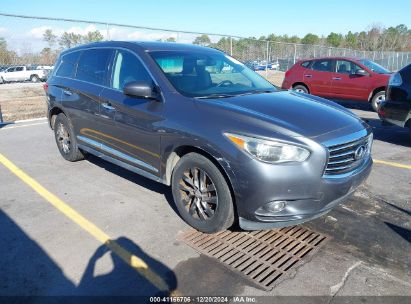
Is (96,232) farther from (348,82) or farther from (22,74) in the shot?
(22,74)

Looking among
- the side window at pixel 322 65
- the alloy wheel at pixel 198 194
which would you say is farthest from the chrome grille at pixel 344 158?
the side window at pixel 322 65

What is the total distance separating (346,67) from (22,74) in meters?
26.4

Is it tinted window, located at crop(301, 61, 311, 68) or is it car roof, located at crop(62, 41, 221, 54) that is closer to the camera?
car roof, located at crop(62, 41, 221, 54)

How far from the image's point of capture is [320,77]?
11945mm

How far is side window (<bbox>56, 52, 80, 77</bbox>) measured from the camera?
5.50m

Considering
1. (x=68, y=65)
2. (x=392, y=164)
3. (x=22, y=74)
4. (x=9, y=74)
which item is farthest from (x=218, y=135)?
(x=9, y=74)

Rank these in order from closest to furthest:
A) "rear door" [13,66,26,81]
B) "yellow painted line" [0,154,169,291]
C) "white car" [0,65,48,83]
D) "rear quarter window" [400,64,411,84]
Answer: "yellow painted line" [0,154,169,291], "rear quarter window" [400,64,411,84], "rear door" [13,66,26,81], "white car" [0,65,48,83]

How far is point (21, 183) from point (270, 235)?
3.56m

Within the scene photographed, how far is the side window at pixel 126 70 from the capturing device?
4148 mm

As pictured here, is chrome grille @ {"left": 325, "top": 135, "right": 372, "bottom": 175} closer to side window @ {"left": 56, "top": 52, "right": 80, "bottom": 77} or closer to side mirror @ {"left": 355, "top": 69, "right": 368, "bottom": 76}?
side window @ {"left": 56, "top": 52, "right": 80, "bottom": 77}

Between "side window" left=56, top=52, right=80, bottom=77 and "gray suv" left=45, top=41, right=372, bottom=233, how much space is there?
0.46 m

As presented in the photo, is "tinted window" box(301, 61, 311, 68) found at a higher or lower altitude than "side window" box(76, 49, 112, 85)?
lower

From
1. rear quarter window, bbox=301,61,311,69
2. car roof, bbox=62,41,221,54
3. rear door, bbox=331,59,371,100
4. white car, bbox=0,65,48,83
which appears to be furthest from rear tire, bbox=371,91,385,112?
white car, bbox=0,65,48,83

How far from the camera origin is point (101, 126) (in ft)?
15.4
